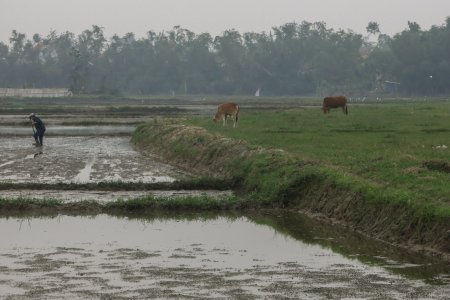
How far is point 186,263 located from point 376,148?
39.7ft

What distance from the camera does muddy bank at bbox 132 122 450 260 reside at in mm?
13586

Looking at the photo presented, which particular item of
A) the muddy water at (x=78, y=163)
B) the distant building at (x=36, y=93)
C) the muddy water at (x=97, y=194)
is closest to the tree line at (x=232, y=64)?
the distant building at (x=36, y=93)

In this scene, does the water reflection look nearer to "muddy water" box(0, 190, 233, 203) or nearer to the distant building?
"muddy water" box(0, 190, 233, 203)

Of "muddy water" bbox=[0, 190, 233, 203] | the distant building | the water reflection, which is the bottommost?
the distant building

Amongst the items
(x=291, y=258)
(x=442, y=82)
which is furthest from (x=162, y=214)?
(x=442, y=82)

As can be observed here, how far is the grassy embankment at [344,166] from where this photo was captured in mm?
14383

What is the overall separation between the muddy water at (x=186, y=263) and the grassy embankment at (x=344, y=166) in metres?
0.85

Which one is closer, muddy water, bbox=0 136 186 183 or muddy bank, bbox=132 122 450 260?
muddy bank, bbox=132 122 450 260

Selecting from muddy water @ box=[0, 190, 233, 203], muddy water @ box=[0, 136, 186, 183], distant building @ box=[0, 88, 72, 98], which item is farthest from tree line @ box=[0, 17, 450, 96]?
muddy water @ box=[0, 190, 233, 203]

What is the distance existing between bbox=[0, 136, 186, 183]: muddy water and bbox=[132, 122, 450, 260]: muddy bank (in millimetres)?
1284

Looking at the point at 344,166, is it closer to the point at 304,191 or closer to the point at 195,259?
the point at 304,191

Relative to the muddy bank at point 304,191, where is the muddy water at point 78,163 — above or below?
below

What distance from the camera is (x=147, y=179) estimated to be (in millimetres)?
23281

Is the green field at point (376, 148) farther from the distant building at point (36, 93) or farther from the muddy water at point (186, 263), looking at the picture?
the distant building at point (36, 93)
